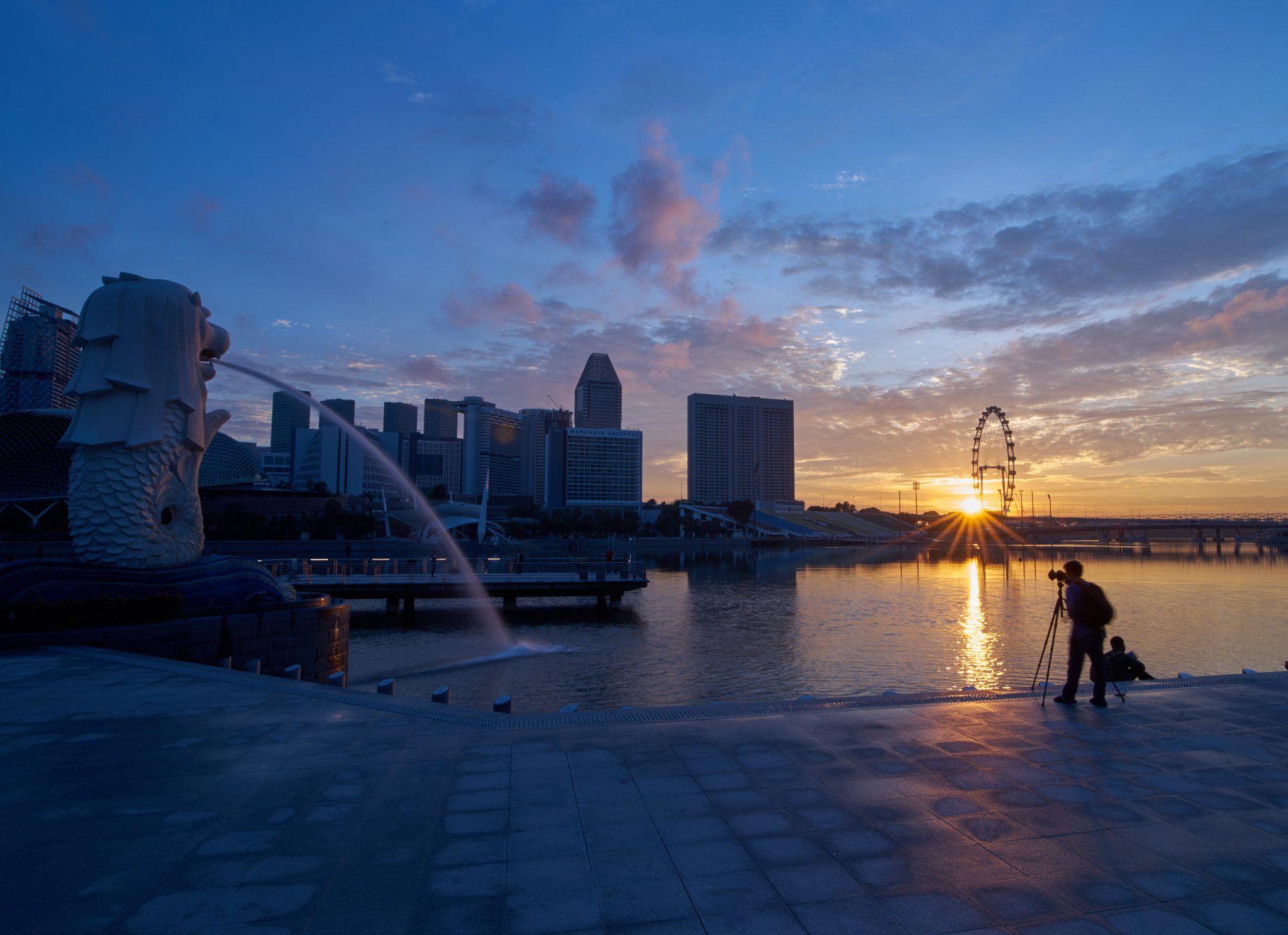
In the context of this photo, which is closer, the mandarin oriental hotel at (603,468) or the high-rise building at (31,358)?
the high-rise building at (31,358)

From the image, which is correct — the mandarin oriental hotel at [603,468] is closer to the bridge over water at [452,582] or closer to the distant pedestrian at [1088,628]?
the bridge over water at [452,582]

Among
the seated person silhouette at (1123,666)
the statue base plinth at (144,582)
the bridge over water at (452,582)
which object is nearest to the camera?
the seated person silhouette at (1123,666)

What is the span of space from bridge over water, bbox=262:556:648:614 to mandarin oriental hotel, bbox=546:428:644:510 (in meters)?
140

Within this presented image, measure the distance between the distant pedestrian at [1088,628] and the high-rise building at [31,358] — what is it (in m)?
142

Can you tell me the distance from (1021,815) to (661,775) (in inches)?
113

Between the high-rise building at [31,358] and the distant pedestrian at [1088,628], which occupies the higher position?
the high-rise building at [31,358]

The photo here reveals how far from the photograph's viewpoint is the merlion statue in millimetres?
16875

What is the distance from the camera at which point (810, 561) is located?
8175cm

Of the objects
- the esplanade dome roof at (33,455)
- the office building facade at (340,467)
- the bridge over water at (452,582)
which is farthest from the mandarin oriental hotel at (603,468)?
the bridge over water at (452,582)

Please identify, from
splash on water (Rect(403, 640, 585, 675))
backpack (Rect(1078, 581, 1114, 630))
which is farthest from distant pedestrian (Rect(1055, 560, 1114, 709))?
splash on water (Rect(403, 640, 585, 675))

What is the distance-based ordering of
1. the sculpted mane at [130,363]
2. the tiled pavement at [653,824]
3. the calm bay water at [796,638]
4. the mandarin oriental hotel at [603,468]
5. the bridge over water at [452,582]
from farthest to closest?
the mandarin oriental hotel at [603,468], the bridge over water at [452,582], the calm bay water at [796,638], the sculpted mane at [130,363], the tiled pavement at [653,824]

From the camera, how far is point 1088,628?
27.2 ft

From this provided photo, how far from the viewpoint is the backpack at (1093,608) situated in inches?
324

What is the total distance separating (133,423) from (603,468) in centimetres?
16706
